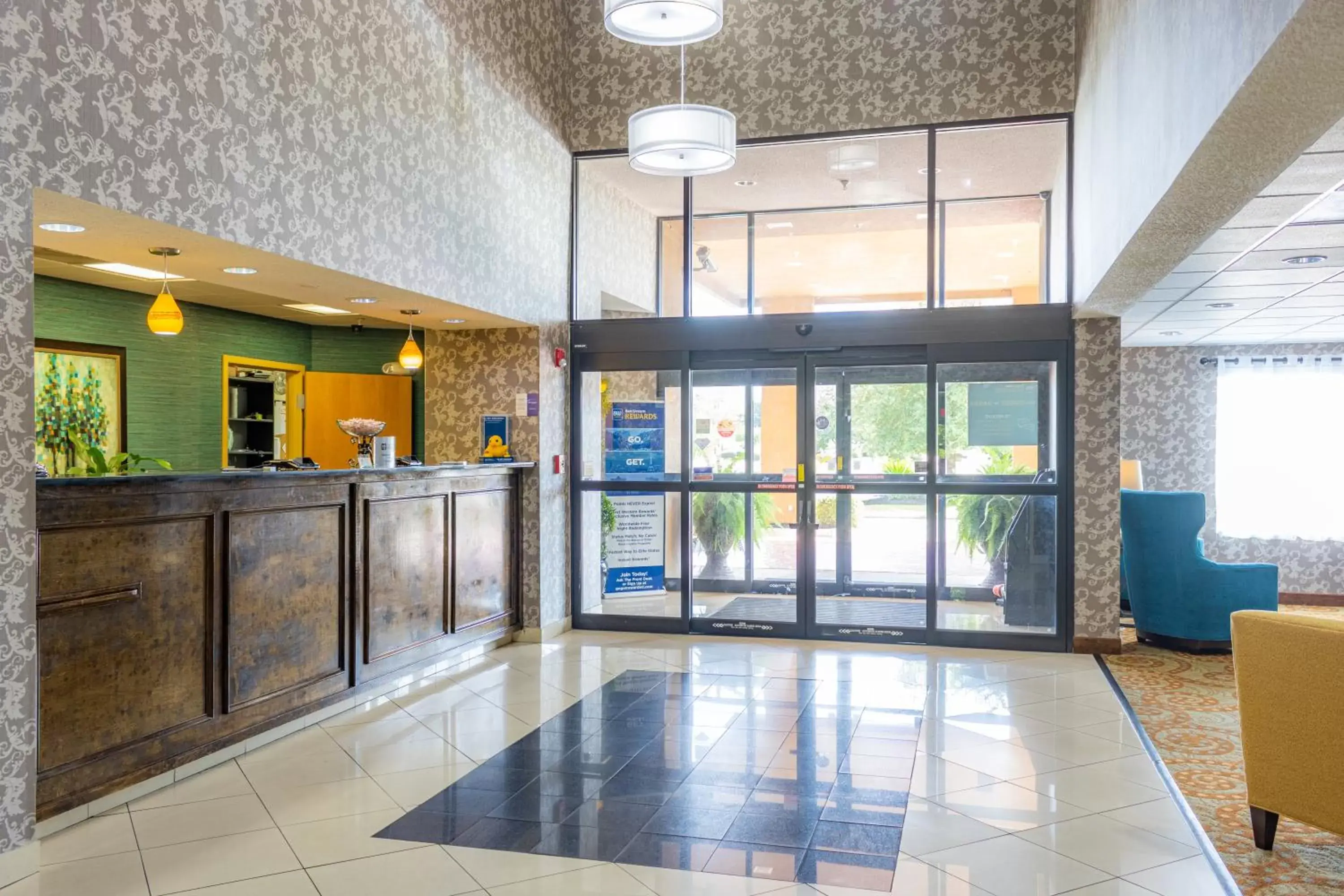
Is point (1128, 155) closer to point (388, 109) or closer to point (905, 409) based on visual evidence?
point (905, 409)

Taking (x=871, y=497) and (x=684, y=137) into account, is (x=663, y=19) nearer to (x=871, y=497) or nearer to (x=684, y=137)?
(x=684, y=137)

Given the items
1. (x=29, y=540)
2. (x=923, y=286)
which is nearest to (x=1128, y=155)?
(x=923, y=286)

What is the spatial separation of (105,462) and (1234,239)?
7.29 metres

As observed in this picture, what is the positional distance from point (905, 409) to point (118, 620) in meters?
5.48

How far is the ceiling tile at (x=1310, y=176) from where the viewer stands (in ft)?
11.5

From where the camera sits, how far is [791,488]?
768cm

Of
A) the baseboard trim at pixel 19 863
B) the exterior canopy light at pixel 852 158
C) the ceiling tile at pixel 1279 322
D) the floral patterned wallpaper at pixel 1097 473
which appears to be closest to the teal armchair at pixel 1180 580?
the floral patterned wallpaper at pixel 1097 473

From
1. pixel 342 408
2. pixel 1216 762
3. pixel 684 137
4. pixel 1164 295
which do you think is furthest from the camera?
pixel 342 408

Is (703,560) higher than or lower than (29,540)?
lower

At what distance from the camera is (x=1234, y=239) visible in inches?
197

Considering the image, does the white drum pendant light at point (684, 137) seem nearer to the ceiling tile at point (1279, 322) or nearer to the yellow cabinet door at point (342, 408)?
the ceiling tile at point (1279, 322)

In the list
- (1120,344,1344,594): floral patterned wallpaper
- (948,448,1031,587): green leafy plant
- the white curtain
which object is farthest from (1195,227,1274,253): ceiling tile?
the white curtain

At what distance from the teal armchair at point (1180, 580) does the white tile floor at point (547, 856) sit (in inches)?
60.5

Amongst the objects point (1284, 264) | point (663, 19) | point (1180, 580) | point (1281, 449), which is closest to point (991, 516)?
point (1180, 580)
